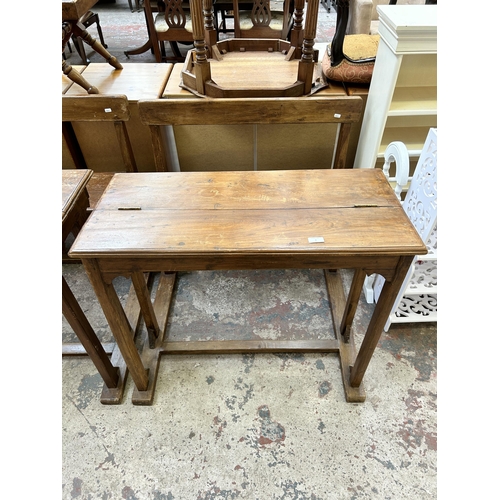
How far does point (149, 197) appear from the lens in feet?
4.09

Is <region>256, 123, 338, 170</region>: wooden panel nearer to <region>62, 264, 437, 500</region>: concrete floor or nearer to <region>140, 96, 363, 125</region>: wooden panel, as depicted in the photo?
<region>140, 96, 363, 125</region>: wooden panel

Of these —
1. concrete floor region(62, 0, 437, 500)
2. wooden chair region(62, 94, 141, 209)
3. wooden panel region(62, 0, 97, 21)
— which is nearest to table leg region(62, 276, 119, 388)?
concrete floor region(62, 0, 437, 500)

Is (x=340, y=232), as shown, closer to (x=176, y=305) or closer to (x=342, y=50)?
(x=176, y=305)

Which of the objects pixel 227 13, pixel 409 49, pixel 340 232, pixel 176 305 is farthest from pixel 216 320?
pixel 227 13

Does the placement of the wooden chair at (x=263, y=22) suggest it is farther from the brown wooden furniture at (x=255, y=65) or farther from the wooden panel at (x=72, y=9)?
the wooden panel at (x=72, y=9)

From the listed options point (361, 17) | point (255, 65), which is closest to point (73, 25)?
point (255, 65)

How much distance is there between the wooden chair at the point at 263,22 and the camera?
2926 millimetres

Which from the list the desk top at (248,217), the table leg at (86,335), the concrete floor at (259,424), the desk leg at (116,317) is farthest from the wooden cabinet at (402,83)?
the table leg at (86,335)

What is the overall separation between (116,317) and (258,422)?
729 millimetres

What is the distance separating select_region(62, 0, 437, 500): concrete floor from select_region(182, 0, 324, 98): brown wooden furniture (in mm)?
1100

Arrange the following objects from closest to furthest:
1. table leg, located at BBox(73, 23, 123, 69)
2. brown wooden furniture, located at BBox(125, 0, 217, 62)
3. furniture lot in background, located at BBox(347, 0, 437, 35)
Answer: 1. table leg, located at BBox(73, 23, 123, 69)
2. furniture lot in background, located at BBox(347, 0, 437, 35)
3. brown wooden furniture, located at BBox(125, 0, 217, 62)

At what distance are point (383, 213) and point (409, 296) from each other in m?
0.81

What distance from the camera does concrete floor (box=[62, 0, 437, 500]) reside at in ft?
4.30

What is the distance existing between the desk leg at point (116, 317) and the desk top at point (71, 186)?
0.20 m
